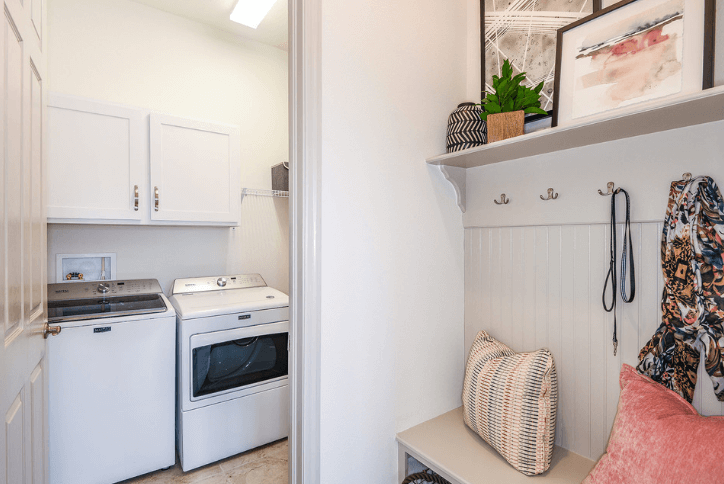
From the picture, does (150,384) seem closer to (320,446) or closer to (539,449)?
(320,446)

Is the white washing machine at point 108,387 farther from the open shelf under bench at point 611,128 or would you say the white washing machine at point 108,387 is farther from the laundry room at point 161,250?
the open shelf under bench at point 611,128

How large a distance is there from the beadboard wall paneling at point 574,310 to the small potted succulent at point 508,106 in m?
0.38

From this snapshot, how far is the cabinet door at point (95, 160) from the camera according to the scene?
190cm

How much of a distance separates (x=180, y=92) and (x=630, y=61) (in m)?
2.67

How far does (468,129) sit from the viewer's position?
4.31 feet

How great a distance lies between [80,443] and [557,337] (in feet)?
7.23

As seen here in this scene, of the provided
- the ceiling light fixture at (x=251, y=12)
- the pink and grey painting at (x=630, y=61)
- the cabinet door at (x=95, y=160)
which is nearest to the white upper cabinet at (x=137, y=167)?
the cabinet door at (x=95, y=160)

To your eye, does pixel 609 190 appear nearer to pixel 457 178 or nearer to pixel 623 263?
pixel 623 263

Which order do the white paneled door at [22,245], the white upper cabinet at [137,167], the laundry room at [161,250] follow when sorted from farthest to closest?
the white upper cabinet at [137,167], the laundry room at [161,250], the white paneled door at [22,245]

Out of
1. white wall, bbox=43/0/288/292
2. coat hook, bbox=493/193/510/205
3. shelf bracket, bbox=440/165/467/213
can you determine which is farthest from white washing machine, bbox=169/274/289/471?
coat hook, bbox=493/193/510/205

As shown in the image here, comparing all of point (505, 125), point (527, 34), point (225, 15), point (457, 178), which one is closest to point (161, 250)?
point (225, 15)

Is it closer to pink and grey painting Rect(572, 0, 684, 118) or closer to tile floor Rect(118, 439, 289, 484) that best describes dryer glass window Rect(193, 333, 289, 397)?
tile floor Rect(118, 439, 289, 484)

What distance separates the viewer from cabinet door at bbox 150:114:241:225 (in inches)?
86.7

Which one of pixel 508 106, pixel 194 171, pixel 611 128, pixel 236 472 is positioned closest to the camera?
pixel 611 128
